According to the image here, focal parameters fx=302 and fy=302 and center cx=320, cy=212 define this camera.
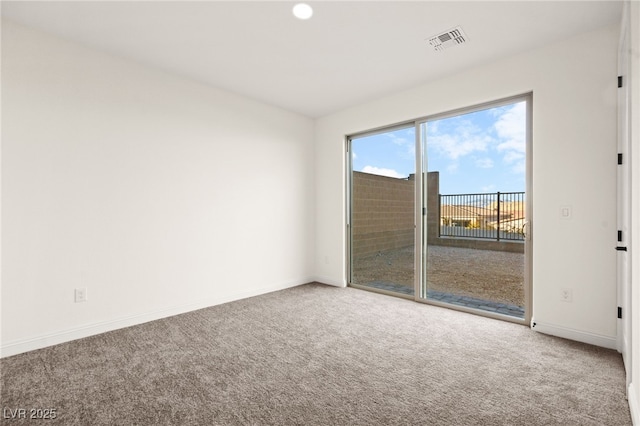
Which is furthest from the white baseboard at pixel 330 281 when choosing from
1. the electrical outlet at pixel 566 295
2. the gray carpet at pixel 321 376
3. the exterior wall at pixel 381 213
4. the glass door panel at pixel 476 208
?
the electrical outlet at pixel 566 295

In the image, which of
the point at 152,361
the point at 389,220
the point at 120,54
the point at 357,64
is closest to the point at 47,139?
the point at 120,54

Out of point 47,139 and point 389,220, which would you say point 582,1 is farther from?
point 47,139

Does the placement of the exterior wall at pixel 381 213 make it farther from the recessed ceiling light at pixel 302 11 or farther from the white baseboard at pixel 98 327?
the recessed ceiling light at pixel 302 11

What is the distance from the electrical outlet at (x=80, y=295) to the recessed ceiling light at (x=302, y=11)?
2952mm

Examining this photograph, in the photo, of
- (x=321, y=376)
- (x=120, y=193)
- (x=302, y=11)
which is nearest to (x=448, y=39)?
(x=302, y=11)

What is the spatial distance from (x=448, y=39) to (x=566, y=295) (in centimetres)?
248

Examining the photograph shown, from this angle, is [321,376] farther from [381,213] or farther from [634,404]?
[381,213]

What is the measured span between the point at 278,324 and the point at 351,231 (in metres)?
2.01

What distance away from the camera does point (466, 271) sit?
3496 mm

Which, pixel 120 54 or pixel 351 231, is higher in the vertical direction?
pixel 120 54

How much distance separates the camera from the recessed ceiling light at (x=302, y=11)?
→ 223 centimetres

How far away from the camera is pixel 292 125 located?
4582mm

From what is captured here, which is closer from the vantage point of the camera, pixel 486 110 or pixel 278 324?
pixel 278 324

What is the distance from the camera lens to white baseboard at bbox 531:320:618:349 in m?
→ 2.45
